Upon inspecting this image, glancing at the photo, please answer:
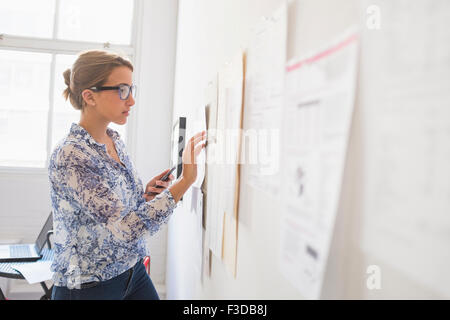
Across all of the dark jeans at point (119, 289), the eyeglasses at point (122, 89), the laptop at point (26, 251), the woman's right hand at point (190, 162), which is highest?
the eyeglasses at point (122, 89)

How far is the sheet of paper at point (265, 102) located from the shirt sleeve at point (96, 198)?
1.36 ft

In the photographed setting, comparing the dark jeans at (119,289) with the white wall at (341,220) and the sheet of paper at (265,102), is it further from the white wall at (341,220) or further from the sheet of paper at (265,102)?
the sheet of paper at (265,102)

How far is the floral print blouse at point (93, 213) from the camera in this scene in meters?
0.93

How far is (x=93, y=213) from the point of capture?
3.02 ft

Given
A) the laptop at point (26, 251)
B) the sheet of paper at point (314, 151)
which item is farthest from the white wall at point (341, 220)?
the laptop at point (26, 251)

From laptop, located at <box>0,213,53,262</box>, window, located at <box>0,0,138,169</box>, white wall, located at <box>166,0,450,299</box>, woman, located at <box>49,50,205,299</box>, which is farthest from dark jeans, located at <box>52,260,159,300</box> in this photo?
window, located at <box>0,0,138,169</box>

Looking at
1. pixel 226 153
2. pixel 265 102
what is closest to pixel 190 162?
pixel 226 153

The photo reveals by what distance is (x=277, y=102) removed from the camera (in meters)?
0.50

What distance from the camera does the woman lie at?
0.94 meters

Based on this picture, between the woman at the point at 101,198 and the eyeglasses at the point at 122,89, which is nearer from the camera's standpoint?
the woman at the point at 101,198

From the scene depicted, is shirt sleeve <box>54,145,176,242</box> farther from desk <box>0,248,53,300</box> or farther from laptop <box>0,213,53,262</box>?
laptop <box>0,213,53,262</box>
